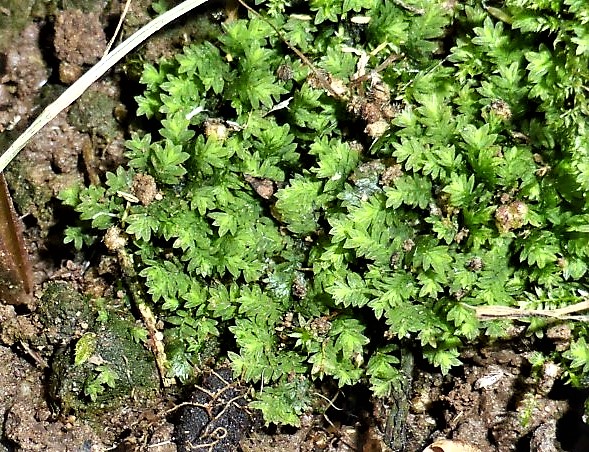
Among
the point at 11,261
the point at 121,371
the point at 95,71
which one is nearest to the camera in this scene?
the point at 95,71

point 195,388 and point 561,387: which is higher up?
point 195,388

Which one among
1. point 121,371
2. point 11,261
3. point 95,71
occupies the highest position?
point 95,71

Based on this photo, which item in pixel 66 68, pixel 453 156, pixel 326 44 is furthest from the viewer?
pixel 66 68

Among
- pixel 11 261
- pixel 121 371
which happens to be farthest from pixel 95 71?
pixel 121 371

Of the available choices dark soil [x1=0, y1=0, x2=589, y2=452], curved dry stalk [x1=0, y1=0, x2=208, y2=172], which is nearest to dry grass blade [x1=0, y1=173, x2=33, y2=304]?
dark soil [x1=0, y1=0, x2=589, y2=452]

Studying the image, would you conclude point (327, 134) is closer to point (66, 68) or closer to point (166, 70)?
point (166, 70)

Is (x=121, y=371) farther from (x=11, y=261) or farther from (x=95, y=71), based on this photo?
(x=95, y=71)

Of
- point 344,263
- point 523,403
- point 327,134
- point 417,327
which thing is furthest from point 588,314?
point 327,134
